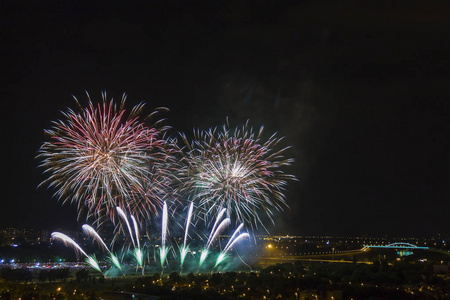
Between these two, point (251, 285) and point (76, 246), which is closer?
point (251, 285)

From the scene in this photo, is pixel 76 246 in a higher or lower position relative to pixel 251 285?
higher

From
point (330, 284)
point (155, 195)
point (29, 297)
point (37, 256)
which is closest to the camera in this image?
point (29, 297)

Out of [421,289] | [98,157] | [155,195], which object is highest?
[98,157]

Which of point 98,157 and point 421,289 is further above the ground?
point 98,157

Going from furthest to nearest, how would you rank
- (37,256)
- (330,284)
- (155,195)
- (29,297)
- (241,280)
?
(37,256) → (241,280) → (330,284) → (155,195) → (29,297)

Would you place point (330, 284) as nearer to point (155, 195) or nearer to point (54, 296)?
point (155, 195)

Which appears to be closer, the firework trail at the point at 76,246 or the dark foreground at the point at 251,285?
the dark foreground at the point at 251,285

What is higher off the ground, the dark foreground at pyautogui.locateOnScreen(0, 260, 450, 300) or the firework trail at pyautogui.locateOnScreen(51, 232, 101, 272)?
the firework trail at pyautogui.locateOnScreen(51, 232, 101, 272)

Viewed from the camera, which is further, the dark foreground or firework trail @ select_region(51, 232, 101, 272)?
firework trail @ select_region(51, 232, 101, 272)

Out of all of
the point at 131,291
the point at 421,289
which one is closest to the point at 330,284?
the point at 421,289

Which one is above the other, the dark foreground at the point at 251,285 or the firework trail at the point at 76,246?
the firework trail at the point at 76,246

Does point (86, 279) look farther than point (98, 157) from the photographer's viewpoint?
Yes
